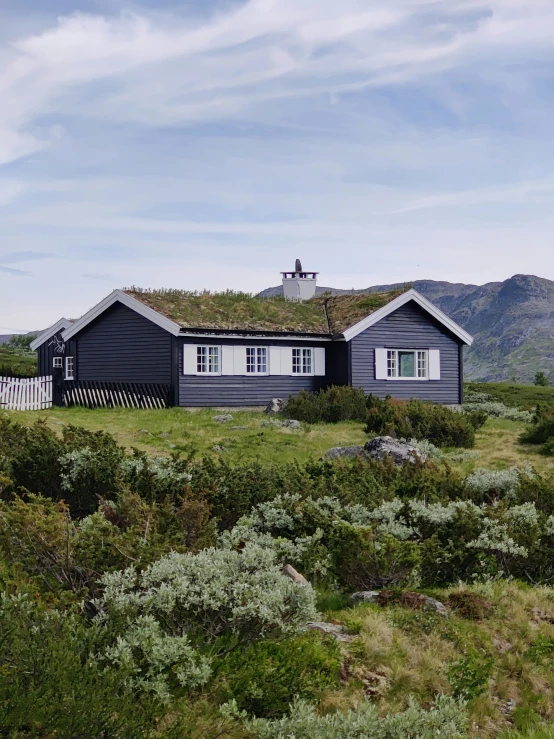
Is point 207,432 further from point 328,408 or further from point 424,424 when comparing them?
point 424,424

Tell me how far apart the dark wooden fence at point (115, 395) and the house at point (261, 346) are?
1.66 ft

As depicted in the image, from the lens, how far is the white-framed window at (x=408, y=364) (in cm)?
3206

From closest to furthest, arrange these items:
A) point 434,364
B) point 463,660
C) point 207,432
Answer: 1. point 463,660
2. point 207,432
3. point 434,364

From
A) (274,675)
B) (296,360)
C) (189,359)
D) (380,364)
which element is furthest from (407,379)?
(274,675)

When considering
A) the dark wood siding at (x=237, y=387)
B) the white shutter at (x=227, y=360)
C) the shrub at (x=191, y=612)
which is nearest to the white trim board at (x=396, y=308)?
the dark wood siding at (x=237, y=387)

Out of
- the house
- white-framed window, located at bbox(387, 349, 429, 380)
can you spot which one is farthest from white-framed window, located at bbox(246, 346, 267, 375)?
white-framed window, located at bbox(387, 349, 429, 380)

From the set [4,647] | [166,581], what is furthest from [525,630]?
[4,647]

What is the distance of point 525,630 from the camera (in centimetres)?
759

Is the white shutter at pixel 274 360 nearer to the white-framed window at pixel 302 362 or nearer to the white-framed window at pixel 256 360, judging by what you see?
the white-framed window at pixel 256 360

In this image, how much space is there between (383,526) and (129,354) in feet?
75.0

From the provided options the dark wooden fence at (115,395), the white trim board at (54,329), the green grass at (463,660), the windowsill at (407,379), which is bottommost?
the green grass at (463,660)

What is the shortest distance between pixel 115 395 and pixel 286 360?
6762mm

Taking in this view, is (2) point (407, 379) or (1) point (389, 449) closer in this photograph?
(1) point (389, 449)

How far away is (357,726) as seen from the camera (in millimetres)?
4996
